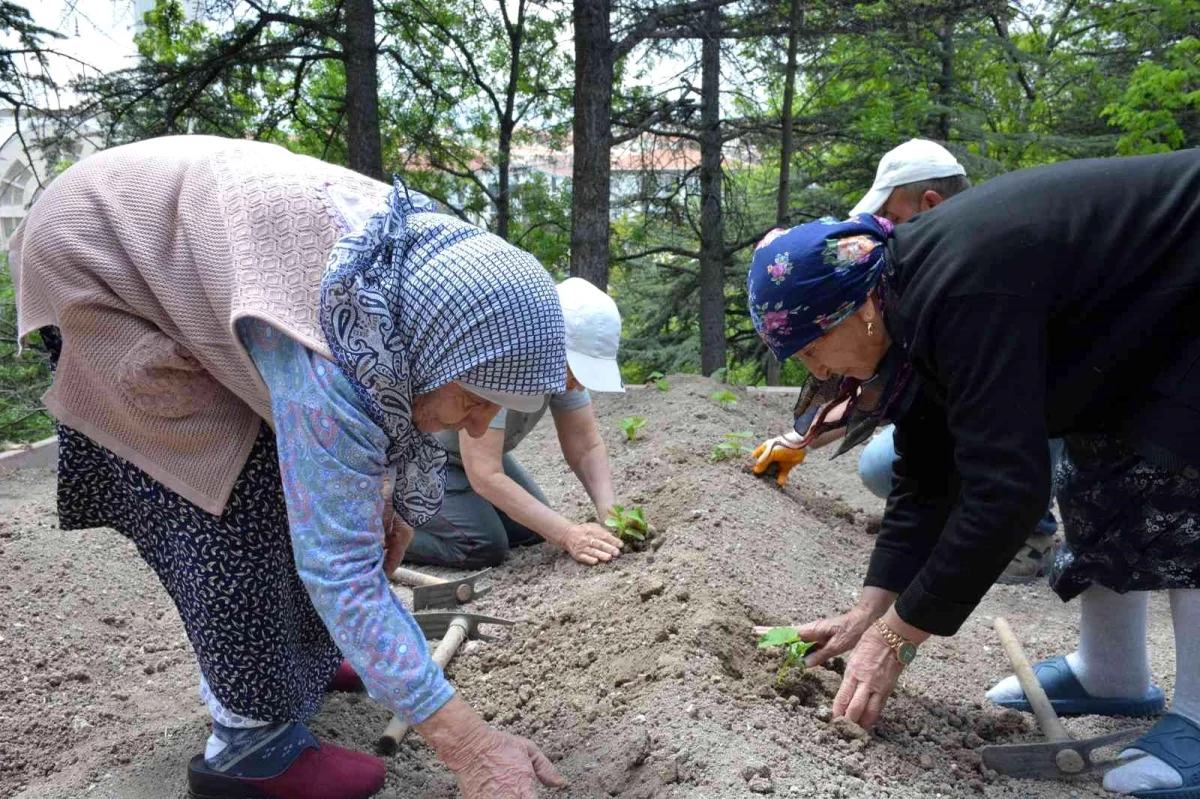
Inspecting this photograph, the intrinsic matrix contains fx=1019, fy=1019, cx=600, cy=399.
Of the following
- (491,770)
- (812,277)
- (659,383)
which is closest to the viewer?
(491,770)

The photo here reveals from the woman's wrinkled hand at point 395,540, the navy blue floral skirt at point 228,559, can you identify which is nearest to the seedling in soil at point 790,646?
the woman's wrinkled hand at point 395,540

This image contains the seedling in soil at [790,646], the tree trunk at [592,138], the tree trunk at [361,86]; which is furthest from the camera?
the tree trunk at [361,86]

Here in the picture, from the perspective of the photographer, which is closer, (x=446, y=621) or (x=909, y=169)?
(x=446, y=621)

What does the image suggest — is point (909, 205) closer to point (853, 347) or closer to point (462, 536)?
point (853, 347)

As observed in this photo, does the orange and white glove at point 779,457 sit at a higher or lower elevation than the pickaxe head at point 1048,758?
lower

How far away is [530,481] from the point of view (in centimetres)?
455

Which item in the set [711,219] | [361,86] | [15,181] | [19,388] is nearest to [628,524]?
[19,388]

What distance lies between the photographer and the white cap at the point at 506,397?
179cm

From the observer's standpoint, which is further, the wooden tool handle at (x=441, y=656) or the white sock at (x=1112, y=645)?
the white sock at (x=1112, y=645)

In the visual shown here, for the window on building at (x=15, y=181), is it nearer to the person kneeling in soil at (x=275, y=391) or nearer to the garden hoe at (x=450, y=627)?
the garden hoe at (x=450, y=627)

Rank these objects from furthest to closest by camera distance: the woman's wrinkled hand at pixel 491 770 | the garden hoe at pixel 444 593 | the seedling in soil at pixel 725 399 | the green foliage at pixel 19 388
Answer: the green foliage at pixel 19 388 → the seedling in soil at pixel 725 399 → the garden hoe at pixel 444 593 → the woman's wrinkled hand at pixel 491 770

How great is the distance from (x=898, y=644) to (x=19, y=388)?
7043mm

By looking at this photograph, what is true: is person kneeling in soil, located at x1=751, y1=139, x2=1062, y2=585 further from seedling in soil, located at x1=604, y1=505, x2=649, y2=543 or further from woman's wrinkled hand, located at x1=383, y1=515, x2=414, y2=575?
woman's wrinkled hand, located at x1=383, y1=515, x2=414, y2=575

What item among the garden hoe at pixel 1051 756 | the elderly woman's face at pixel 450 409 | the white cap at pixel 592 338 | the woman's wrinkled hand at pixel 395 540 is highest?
the elderly woman's face at pixel 450 409
